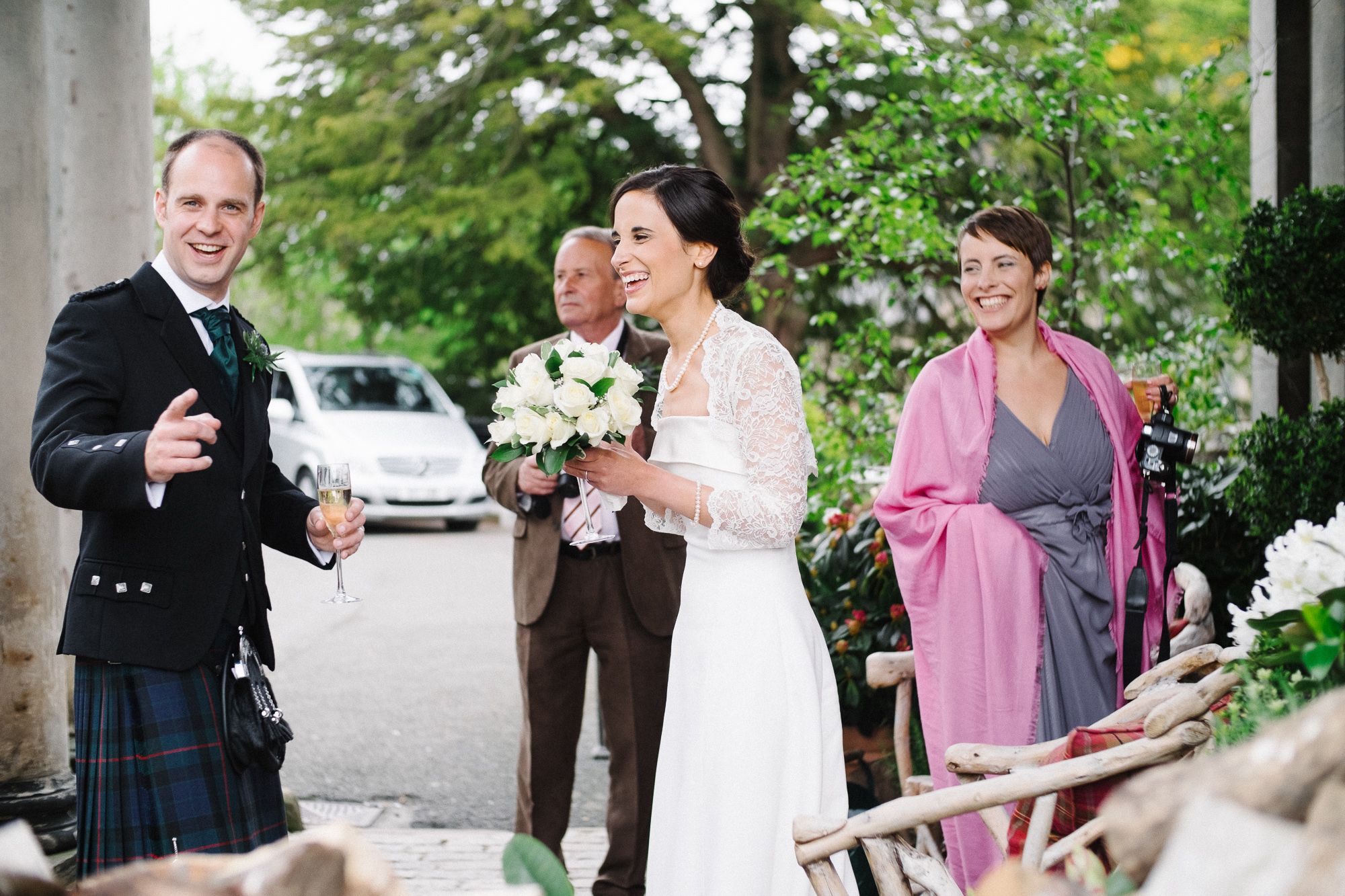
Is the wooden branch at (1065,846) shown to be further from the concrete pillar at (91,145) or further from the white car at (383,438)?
the white car at (383,438)

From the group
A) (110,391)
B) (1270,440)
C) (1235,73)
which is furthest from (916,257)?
(1235,73)

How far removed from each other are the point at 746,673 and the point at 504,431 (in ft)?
2.47

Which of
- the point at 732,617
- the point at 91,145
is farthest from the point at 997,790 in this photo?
the point at 91,145

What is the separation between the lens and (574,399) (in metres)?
2.63

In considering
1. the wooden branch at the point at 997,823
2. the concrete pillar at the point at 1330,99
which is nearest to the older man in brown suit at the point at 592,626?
the wooden branch at the point at 997,823

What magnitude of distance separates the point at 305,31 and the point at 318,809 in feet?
34.9

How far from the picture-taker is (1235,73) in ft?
34.7

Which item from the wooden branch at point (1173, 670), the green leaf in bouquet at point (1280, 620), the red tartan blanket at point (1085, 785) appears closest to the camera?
the green leaf in bouquet at point (1280, 620)

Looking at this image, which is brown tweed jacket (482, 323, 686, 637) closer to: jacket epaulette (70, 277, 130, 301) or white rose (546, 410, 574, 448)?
white rose (546, 410, 574, 448)

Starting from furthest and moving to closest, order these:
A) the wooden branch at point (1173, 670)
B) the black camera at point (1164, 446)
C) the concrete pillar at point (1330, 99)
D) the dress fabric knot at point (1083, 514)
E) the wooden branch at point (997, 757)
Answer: the concrete pillar at point (1330, 99) < the dress fabric knot at point (1083, 514) < the black camera at point (1164, 446) < the wooden branch at point (1173, 670) < the wooden branch at point (997, 757)

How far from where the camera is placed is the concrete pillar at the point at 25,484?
379 cm

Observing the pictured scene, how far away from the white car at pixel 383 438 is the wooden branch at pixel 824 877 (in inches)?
458

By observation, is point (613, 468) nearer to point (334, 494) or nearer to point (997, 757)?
point (334, 494)

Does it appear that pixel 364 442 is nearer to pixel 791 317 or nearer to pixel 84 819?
pixel 791 317
